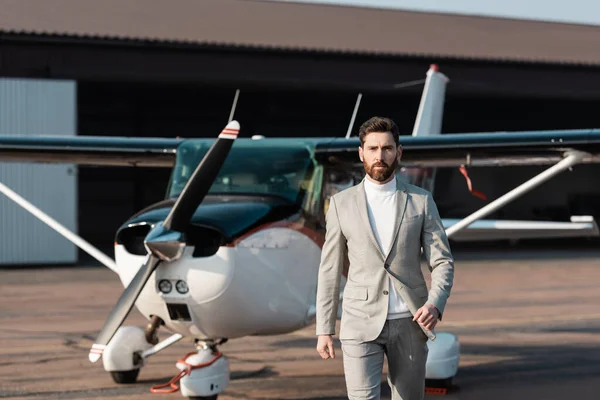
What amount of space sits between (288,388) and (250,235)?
1.61 metres

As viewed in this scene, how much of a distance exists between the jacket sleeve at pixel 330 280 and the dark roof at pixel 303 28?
16320mm

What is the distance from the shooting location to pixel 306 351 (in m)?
8.70

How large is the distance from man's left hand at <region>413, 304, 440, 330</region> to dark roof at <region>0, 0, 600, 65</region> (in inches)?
657

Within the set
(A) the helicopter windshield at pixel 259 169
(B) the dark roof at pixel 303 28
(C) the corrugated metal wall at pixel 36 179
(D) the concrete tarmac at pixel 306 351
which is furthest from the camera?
(B) the dark roof at pixel 303 28

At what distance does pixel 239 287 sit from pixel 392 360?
2.30m

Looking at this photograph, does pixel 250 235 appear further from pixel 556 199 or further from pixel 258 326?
pixel 556 199

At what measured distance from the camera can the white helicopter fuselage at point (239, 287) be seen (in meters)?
5.80

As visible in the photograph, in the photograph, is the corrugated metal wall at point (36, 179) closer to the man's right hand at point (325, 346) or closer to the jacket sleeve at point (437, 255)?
the man's right hand at point (325, 346)

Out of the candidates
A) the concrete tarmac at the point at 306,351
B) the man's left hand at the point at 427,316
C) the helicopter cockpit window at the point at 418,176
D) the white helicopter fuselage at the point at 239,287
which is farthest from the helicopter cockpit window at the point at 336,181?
the man's left hand at the point at 427,316

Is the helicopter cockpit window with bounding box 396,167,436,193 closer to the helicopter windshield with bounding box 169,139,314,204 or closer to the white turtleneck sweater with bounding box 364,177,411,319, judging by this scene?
the helicopter windshield with bounding box 169,139,314,204

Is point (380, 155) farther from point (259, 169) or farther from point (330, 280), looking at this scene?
point (259, 169)

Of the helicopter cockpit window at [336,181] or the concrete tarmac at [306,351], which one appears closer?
the concrete tarmac at [306,351]

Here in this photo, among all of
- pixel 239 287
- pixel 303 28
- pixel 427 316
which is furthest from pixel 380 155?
pixel 303 28

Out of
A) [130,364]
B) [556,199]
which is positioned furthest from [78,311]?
[556,199]
